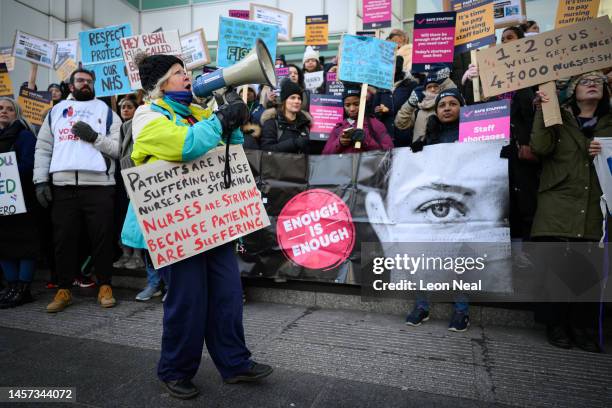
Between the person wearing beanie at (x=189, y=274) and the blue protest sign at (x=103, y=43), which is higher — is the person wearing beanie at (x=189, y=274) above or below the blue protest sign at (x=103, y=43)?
below

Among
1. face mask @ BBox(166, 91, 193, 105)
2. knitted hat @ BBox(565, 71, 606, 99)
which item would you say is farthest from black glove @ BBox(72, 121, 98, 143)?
knitted hat @ BBox(565, 71, 606, 99)

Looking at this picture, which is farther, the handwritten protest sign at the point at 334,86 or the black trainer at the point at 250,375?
the handwritten protest sign at the point at 334,86

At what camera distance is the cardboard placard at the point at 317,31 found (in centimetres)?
738

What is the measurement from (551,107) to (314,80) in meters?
A: 3.78

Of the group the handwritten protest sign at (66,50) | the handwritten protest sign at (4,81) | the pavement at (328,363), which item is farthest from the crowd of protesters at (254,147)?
the handwritten protest sign at (66,50)

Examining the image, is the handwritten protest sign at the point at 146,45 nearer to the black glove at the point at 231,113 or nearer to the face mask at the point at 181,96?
the face mask at the point at 181,96

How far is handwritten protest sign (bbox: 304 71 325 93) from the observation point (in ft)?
20.8

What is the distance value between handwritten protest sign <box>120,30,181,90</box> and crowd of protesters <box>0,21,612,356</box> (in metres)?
0.46

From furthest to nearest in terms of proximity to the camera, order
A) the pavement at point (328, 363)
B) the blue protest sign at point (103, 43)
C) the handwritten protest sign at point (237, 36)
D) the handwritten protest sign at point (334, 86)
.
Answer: the handwritten protest sign at point (334, 86)
the blue protest sign at point (103, 43)
the handwritten protest sign at point (237, 36)
the pavement at point (328, 363)

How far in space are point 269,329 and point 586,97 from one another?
10.4 ft

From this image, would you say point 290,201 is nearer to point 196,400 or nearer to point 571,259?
point 196,400

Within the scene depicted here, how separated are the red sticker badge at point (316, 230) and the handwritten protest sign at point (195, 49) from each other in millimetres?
2804

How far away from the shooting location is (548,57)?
330 centimetres

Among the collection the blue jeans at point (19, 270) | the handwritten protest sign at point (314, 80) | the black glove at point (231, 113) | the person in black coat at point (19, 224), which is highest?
the handwritten protest sign at point (314, 80)
